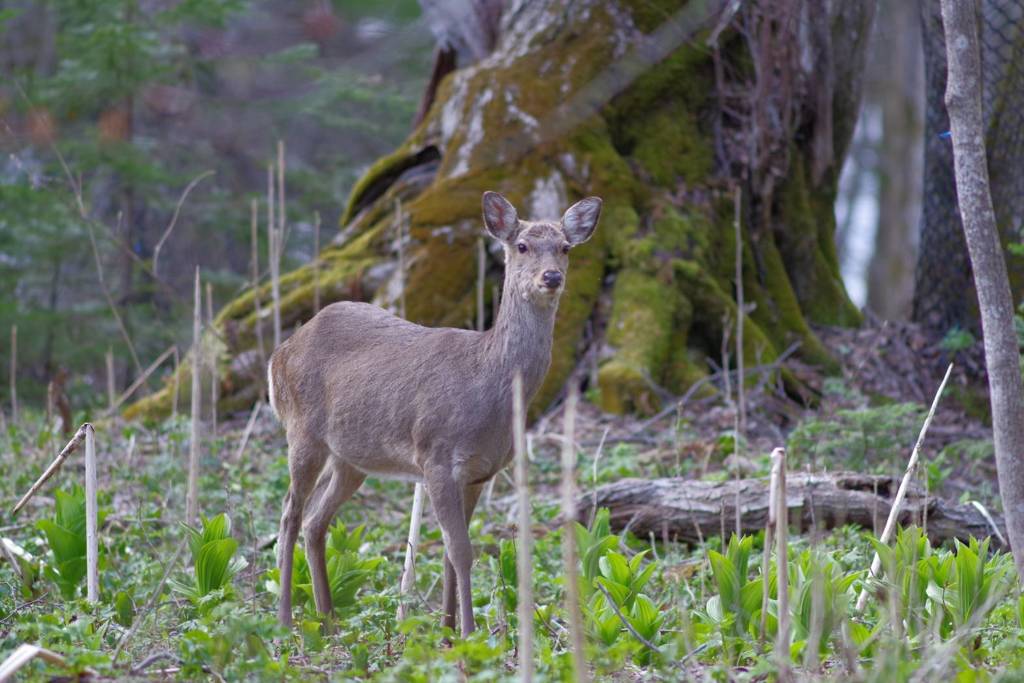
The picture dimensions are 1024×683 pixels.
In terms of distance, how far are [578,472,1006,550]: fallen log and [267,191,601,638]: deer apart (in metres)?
1.19

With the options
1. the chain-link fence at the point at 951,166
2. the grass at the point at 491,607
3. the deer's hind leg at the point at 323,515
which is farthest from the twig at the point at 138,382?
the chain-link fence at the point at 951,166

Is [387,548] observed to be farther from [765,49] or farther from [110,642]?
[765,49]

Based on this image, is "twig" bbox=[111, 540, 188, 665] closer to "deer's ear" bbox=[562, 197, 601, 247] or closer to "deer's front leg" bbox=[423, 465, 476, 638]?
"deer's front leg" bbox=[423, 465, 476, 638]

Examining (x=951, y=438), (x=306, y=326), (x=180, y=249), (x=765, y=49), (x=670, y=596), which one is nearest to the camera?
(x=670, y=596)

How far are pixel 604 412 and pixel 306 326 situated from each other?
3.28m

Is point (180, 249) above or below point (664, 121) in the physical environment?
below

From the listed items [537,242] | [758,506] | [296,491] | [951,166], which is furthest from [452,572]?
[951,166]

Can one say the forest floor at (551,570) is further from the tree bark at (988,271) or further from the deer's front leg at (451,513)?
the tree bark at (988,271)

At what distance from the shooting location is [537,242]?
5.28 metres

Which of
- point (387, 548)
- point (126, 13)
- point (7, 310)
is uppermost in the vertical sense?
point (126, 13)

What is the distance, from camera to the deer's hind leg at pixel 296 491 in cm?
545

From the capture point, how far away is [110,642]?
4703mm

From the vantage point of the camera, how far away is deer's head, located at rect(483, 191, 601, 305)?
5133mm

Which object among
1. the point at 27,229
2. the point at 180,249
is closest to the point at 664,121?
the point at 27,229
